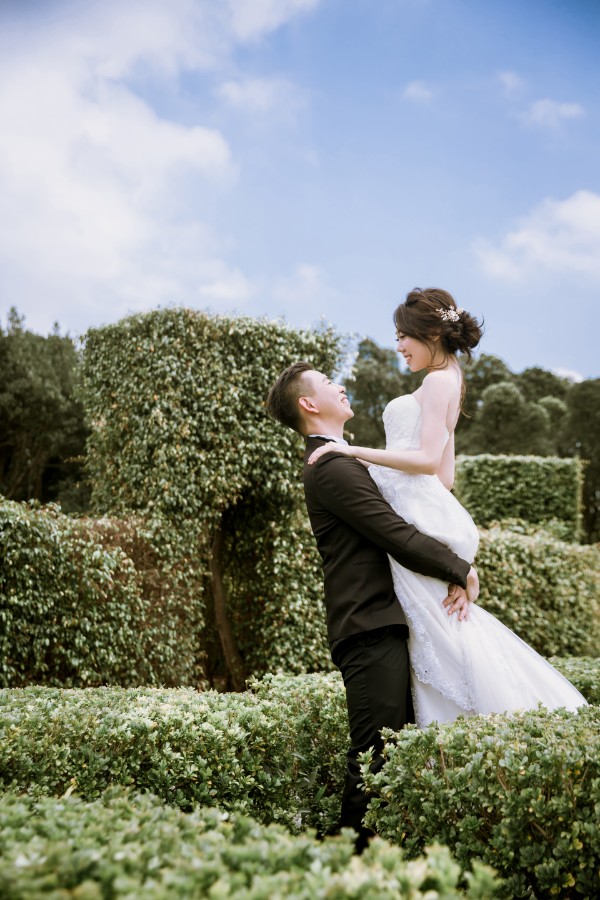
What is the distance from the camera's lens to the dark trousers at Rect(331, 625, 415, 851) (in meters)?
3.00

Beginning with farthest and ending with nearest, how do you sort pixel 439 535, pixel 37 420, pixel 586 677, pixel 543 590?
pixel 37 420 < pixel 543 590 < pixel 586 677 < pixel 439 535

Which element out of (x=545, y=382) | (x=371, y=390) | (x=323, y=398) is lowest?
(x=323, y=398)

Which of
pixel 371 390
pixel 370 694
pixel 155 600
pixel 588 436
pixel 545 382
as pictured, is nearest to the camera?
pixel 370 694

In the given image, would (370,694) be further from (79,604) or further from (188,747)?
(79,604)

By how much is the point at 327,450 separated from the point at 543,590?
754cm

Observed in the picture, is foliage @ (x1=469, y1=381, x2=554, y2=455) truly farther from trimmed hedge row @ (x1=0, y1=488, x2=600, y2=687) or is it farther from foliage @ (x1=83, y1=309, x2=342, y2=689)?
foliage @ (x1=83, y1=309, x2=342, y2=689)

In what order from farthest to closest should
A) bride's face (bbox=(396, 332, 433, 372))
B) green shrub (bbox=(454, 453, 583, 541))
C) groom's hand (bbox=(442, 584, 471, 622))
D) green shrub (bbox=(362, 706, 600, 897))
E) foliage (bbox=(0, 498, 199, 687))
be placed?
green shrub (bbox=(454, 453, 583, 541)) < foliage (bbox=(0, 498, 199, 687)) < bride's face (bbox=(396, 332, 433, 372)) < groom's hand (bbox=(442, 584, 471, 622)) < green shrub (bbox=(362, 706, 600, 897))

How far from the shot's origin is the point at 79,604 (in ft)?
18.9

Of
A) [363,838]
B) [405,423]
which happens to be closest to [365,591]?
[405,423]

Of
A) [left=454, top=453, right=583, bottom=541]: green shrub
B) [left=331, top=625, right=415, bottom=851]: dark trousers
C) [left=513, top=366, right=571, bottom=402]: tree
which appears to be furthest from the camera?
[left=513, top=366, right=571, bottom=402]: tree

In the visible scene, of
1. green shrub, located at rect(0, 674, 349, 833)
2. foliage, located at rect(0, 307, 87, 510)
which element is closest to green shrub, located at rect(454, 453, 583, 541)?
foliage, located at rect(0, 307, 87, 510)

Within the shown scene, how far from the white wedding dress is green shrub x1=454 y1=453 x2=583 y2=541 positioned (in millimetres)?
12302

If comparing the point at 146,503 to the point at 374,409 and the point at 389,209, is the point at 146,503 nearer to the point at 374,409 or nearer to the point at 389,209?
the point at 389,209

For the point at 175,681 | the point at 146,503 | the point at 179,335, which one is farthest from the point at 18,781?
the point at 179,335
